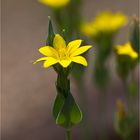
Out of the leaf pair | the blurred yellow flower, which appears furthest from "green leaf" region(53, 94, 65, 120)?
the blurred yellow flower

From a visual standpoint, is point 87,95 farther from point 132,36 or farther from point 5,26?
point 5,26

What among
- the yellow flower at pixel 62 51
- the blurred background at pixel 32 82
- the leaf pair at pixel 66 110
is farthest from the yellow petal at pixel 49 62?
the blurred background at pixel 32 82

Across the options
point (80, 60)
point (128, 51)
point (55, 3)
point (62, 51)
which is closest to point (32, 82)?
point (55, 3)

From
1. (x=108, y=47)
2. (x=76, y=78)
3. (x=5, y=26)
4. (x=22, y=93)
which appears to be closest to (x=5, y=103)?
(x=22, y=93)

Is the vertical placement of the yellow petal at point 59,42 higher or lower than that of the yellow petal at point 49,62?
higher

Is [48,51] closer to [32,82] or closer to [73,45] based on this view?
[73,45]

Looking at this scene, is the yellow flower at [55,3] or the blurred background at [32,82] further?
the blurred background at [32,82]

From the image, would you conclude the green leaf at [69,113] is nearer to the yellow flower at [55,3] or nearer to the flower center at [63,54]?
the flower center at [63,54]

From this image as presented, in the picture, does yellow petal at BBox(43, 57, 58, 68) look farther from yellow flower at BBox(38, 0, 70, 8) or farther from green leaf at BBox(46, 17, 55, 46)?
yellow flower at BBox(38, 0, 70, 8)

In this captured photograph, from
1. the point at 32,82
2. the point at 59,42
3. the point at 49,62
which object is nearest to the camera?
the point at 49,62
